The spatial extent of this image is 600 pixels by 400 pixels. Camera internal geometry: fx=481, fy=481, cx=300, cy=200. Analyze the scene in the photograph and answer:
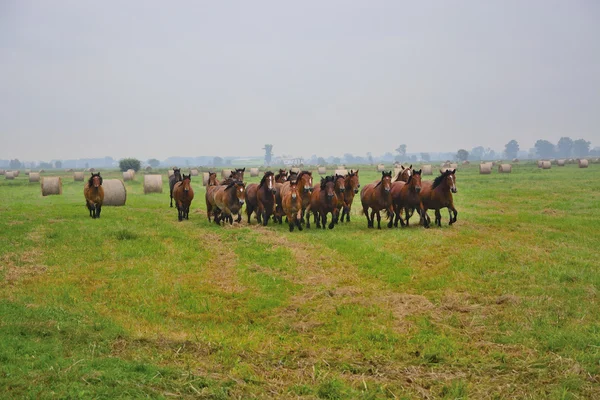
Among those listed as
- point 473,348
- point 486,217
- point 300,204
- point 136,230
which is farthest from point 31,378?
point 486,217

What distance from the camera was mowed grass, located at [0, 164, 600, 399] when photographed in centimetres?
659

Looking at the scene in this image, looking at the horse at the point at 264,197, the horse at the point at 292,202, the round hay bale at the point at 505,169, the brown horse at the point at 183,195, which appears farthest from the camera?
the round hay bale at the point at 505,169

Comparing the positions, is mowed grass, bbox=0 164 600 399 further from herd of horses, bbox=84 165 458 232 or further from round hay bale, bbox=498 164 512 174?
round hay bale, bbox=498 164 512 174

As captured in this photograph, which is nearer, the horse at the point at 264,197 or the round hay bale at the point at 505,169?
the horse at the point at 264,197

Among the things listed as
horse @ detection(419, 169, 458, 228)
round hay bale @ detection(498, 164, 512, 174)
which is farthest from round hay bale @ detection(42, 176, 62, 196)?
round hay bale @ detection(498, 164, 512, 174)

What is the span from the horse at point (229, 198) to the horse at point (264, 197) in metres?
1.10

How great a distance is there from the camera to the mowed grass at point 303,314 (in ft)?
21.6

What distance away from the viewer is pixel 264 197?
20.4m

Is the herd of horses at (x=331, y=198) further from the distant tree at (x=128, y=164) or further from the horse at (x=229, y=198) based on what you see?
the distant tree at (x=128, y=164)

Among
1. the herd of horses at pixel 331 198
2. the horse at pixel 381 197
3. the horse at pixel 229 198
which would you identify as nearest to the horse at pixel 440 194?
the herd of horses at pixel 331 198

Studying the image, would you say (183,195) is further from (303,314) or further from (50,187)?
(50,187)

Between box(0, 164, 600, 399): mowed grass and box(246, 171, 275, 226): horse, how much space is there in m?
2.90

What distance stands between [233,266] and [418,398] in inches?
307

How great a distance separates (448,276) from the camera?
11695 mm
